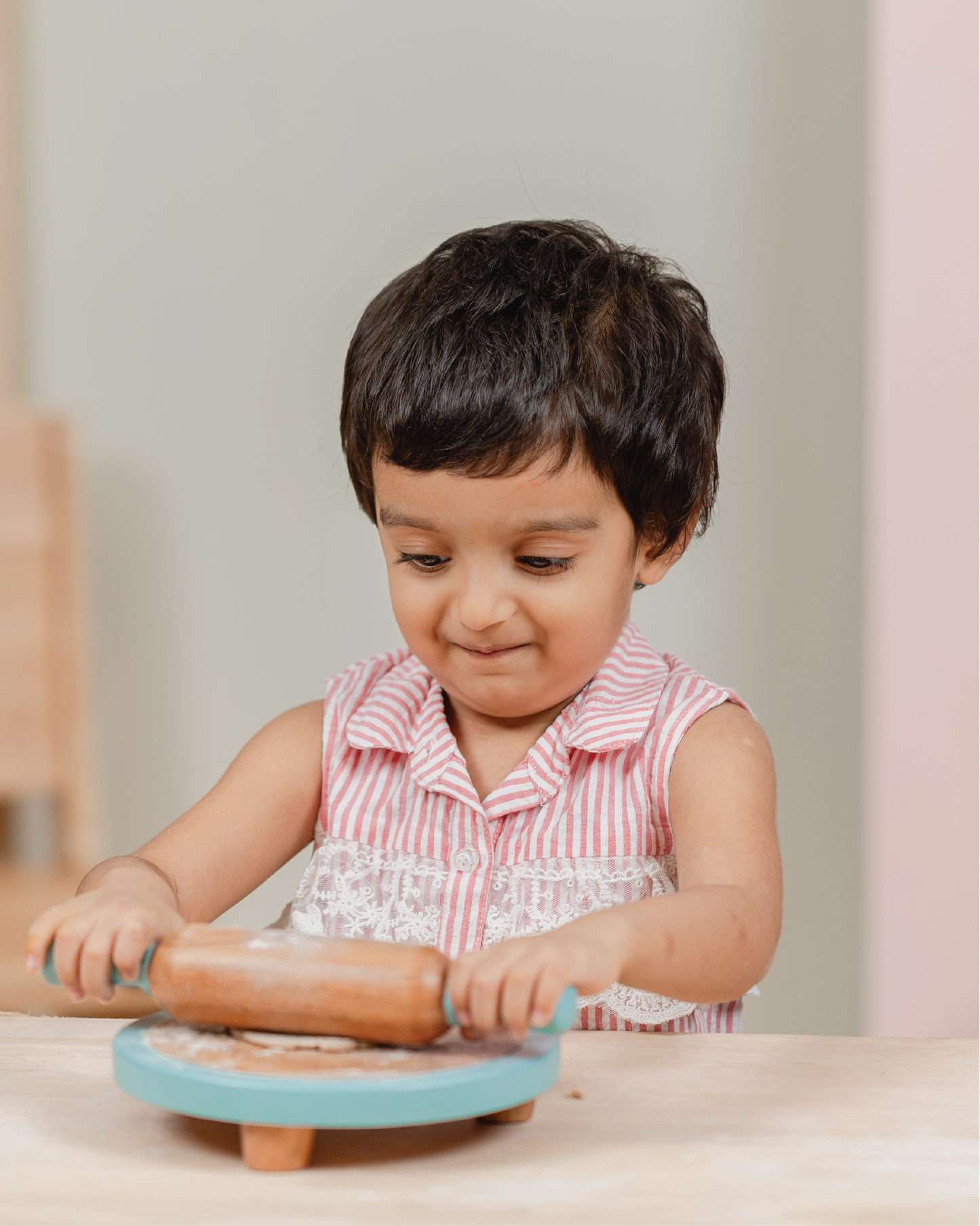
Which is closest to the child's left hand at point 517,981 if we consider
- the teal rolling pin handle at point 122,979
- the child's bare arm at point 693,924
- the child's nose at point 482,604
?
the child's bare arm at point 693,924

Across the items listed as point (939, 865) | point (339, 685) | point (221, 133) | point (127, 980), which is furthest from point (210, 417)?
point (127, 980)

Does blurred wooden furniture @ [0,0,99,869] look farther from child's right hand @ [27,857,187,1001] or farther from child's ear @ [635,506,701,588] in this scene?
child's right hand @ [27,857,187,1001]

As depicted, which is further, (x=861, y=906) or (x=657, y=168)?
(x=657, y=168)

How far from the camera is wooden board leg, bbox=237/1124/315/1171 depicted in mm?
445

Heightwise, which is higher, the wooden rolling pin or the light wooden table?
the wooden rolling pin

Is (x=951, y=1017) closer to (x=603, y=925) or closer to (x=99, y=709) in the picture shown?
(x=603, y=925)

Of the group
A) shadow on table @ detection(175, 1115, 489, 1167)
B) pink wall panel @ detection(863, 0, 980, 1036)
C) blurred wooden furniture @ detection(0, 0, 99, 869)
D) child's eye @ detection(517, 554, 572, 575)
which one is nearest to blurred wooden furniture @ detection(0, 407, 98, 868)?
blurred wooden furniture @ detection(0, 0, 99, 869)

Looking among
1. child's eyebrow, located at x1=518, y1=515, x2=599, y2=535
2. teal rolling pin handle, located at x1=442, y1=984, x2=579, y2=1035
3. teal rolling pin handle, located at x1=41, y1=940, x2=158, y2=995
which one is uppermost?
child's eyebrow, located at x1=518, y1=515, x2=599, y2=535

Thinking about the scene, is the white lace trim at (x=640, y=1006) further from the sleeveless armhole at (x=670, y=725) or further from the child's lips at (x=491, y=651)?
the child's lips at (x=491, y=651)

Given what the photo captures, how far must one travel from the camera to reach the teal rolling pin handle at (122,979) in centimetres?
52

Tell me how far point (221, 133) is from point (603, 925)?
140 centimetres

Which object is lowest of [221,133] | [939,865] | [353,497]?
[939,865]

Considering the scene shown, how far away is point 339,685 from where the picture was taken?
915mm

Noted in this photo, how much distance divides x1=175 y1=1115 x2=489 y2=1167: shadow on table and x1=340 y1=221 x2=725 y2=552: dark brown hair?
0.35 metres
